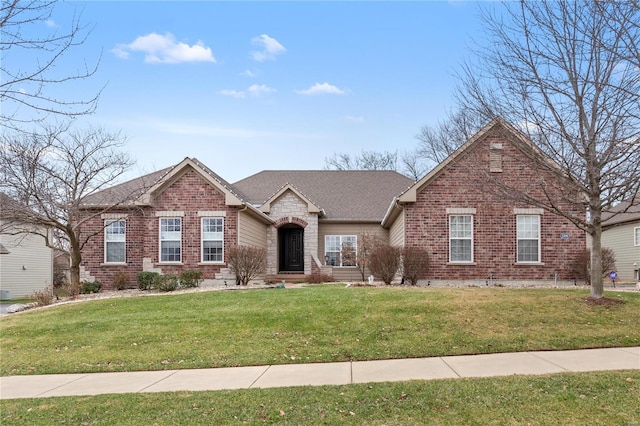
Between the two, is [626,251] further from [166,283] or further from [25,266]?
[25,266]

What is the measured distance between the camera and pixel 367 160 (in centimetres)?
4728

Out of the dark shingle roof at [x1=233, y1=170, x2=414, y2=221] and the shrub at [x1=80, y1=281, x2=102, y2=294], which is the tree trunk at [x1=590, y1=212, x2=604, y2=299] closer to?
the dark shingle roof at [x1=233, y1=170, x2=414, y2=221]

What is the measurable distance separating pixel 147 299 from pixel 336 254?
12.0 meters

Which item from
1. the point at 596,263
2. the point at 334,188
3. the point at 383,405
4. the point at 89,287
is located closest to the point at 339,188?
the point at 334,188

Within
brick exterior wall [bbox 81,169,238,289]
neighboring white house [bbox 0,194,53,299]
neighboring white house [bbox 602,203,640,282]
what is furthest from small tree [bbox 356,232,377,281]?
neighboring white house [bbox 0,194,53,299]

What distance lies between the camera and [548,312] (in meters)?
10.2

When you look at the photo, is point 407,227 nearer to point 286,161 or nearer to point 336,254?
point 336,254

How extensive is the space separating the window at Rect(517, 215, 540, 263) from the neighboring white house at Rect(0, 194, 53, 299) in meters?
24.0

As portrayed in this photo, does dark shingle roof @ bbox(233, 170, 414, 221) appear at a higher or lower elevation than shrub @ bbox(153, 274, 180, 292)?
higher

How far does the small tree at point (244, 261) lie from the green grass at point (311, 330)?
5.81 meters

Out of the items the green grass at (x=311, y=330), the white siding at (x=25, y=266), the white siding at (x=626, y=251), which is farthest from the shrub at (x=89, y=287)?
the white siding at (x=626, y=251)

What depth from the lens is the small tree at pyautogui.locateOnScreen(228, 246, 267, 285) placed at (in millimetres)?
18562

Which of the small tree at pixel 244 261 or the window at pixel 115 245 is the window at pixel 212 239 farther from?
the window at pixel 115 245

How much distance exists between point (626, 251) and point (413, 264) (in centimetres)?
1782
